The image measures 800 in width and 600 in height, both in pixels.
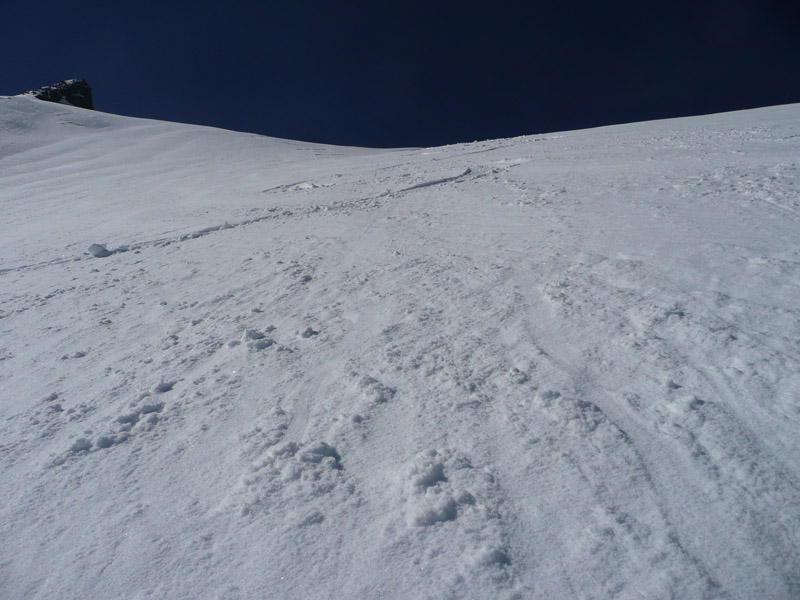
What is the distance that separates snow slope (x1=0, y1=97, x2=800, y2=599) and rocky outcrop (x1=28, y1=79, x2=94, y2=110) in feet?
160

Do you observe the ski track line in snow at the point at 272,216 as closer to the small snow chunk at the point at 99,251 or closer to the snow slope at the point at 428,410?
the small snow chunk at the point at 99,251

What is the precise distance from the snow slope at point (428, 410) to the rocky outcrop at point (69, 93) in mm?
48834

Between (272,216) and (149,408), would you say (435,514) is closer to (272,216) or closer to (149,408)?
(149,408)

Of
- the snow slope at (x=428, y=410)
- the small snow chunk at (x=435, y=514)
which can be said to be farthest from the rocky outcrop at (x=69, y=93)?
the small snow chunk at (x=435, y=514)

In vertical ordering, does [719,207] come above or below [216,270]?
above

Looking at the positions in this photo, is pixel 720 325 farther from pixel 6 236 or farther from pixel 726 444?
pixel 6 236

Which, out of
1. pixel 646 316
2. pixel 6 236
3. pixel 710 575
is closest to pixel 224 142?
pixel 6 236

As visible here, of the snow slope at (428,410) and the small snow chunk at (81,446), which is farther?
the small snow chunk at (81,446)

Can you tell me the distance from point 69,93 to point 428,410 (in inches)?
2249

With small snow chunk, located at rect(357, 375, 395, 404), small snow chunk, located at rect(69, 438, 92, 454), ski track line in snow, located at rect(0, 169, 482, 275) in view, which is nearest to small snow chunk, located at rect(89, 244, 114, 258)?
ski track line in snow, located at rect(0, 169, 482, 275)

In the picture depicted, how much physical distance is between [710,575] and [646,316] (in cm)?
187

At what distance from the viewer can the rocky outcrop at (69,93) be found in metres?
43.7

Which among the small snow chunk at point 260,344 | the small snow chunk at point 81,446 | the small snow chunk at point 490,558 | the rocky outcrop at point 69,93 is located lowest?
the small snow chunk at point 81,446

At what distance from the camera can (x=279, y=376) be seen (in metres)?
3.23
